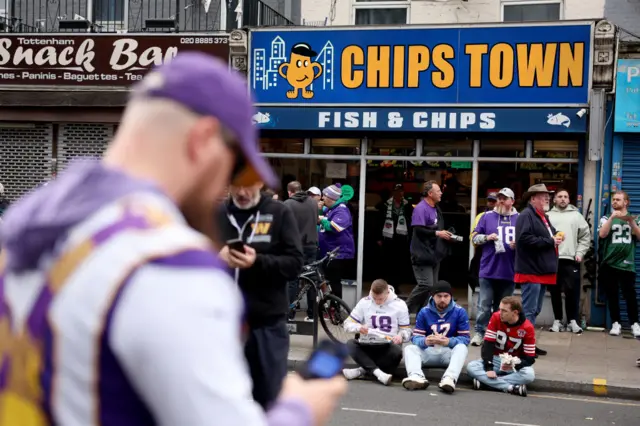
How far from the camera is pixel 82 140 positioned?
48.8ft

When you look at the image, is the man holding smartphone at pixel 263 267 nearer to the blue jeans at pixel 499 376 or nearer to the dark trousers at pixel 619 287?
the blue jeans at pixel 499 376

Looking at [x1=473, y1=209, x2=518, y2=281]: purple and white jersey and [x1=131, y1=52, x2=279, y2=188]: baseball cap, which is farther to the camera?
[x1=473, y1=209, x2=518, y2=281]: purple and white jersey

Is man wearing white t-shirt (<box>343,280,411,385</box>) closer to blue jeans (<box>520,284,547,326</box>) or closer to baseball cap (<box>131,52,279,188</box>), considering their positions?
blue jeans (<box>520,284,547,326</box>)

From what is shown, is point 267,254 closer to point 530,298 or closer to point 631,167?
point 530,298

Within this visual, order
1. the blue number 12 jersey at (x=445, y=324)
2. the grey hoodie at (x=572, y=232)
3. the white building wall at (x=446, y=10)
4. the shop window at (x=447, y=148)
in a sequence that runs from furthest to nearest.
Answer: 1. the white building wall at (x=446, y=10)
2. the shop window at (x=447, y=148)
3. the grey hoodie at (x=572, y=232)
4. the blue number 12 jersey at (x=445, y=324)

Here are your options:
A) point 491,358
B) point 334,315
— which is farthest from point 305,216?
point 491,358

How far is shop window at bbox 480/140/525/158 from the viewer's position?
43.0 ft

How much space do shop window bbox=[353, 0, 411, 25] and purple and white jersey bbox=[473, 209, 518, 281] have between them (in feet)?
14.7

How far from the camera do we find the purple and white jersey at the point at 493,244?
11.2 metres

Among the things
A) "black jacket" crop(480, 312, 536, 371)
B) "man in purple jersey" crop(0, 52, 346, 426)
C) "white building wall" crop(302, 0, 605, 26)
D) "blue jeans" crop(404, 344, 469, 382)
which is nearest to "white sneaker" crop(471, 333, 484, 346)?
"blue jeans" crop(404, 344, 469, 382)

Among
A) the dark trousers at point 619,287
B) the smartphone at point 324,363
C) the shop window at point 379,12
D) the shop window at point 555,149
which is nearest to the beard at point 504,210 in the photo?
the dark trousers at point 619,287

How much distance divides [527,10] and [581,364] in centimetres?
645

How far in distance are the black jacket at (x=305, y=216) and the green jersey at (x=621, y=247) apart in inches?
157

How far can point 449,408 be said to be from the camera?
27.5ft
